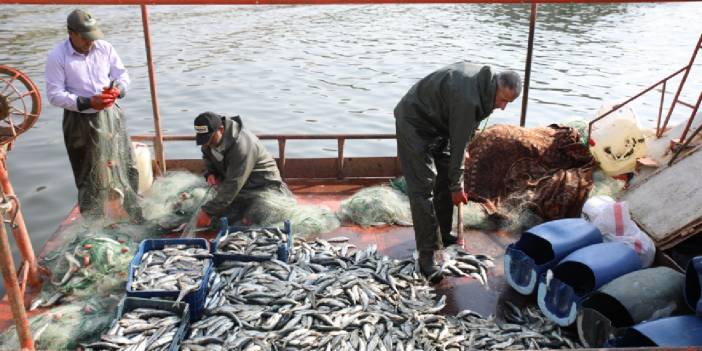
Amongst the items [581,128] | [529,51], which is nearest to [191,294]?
[529,51]

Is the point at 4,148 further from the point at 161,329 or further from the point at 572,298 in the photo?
the point at 572,298

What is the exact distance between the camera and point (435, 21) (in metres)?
28.2

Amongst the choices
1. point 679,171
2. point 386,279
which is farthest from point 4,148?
point 679,171

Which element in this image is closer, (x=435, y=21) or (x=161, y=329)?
(x=161, y=329)

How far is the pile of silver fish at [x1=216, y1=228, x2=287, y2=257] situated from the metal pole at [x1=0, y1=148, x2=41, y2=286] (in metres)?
1.76

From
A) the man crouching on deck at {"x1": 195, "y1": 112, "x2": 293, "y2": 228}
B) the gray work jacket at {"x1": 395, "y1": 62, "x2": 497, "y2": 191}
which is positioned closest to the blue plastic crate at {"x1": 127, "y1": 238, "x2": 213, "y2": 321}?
the man crouching on deck at {"x1": 195, "y1": 112, "x2": 293, "y2": 228}

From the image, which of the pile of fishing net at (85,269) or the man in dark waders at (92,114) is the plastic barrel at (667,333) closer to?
the pile of fishing net at (85,269)

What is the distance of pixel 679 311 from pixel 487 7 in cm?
2866

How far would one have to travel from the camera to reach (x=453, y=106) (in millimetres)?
5168

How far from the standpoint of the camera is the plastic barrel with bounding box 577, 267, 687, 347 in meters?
4.33

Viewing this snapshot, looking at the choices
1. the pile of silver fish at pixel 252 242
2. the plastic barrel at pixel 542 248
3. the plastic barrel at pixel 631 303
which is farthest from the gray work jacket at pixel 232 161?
the plastic barrel at pixel 631 303

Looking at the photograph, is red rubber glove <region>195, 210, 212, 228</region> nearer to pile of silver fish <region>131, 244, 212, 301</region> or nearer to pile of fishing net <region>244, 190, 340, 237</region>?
pile of fishing net <region>244, 190, 340, 237</region>

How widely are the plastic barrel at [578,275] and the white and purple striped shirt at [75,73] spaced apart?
5048mm

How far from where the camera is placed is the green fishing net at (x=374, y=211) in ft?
22.9
